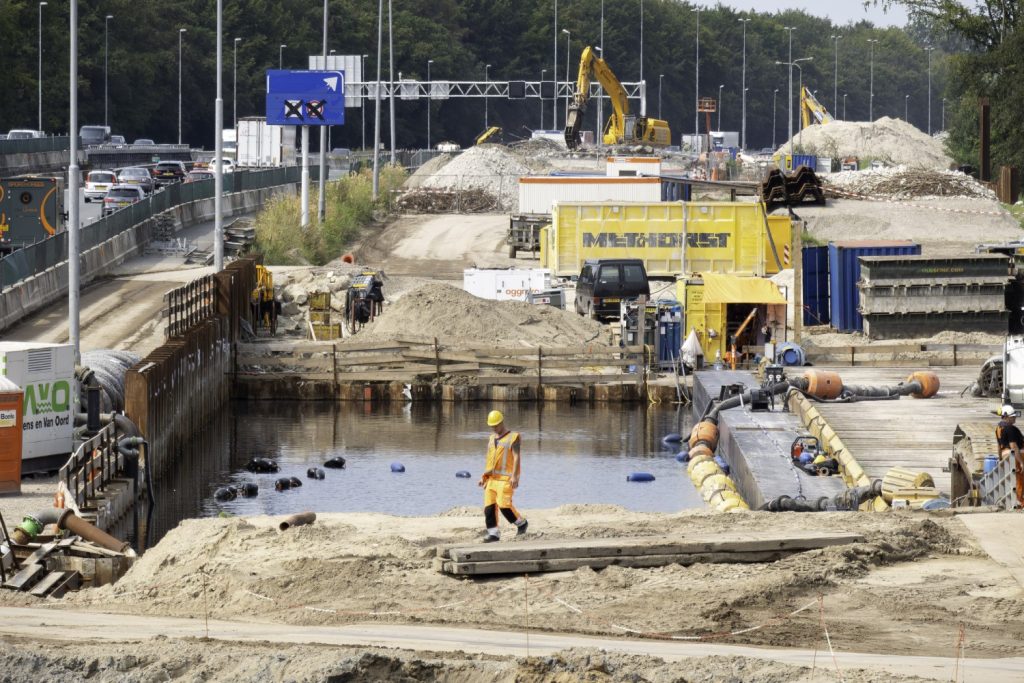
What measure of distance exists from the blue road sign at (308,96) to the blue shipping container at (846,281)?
89.8ft

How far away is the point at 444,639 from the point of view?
16.3 m

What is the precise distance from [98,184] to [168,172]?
14135mm

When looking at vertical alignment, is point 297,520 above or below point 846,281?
below

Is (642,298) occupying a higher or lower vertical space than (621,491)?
higher

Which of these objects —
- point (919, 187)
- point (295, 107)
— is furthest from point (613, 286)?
point (919, 187)

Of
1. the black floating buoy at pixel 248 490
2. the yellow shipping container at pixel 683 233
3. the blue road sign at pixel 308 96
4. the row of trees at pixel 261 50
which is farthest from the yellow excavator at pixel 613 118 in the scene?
the black floating buoy at pixel 248 490

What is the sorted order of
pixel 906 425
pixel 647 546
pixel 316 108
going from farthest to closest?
1. pixel 316 108
2. pixel 906 425
3. pixel 647 546

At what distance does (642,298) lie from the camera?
44.9m

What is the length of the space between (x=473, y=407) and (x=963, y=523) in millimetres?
22943

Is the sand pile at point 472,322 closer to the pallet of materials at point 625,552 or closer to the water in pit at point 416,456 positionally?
the water in pit at point 416,456

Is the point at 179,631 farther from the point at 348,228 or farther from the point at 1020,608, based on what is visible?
the point at 348,228

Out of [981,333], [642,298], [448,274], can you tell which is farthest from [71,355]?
[448,274]

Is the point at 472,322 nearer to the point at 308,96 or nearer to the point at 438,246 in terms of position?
the point at 308,96

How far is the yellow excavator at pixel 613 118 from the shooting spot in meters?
103
